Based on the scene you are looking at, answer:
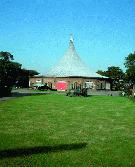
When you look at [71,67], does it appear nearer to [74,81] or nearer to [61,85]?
[74,81]

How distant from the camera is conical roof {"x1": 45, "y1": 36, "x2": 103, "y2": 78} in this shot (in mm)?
73925

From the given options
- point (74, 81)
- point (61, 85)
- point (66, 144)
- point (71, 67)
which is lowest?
point (66, 144)

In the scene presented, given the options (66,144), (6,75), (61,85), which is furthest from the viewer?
(61,85)

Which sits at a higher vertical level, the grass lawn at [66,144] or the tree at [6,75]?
the tree at [6,75]

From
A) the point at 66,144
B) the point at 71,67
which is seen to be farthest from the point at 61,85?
the point at 66,144

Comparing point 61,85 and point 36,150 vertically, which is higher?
point 61,85

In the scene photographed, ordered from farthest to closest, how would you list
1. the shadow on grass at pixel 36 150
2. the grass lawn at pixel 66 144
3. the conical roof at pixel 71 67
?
the conical roof at pixel 71 67, the shadow on grass at pixel 36 150, the grass lawn at pixel 66 144

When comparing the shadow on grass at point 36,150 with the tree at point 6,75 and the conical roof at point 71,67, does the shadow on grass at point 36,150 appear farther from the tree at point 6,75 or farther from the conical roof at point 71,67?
the conical roof at point 71,67

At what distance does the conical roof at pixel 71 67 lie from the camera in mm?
73925

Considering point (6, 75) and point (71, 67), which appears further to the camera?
point (71, 67)

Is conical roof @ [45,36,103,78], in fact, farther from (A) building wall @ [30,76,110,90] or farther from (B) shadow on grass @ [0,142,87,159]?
(B) shadow on grass @ [0,142,87,159]

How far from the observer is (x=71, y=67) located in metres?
75.7

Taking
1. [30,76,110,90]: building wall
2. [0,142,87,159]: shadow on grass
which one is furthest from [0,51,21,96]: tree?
[0,142,87,159]: shadow on grass

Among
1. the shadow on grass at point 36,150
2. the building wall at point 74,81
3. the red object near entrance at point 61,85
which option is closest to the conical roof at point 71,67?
the building wall at point 74,81
